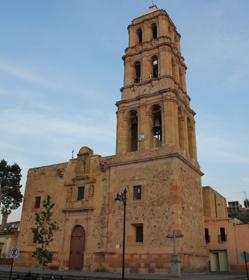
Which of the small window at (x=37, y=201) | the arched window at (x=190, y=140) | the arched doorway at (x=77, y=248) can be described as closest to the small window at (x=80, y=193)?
the arched doorway at (x=77, y=248)

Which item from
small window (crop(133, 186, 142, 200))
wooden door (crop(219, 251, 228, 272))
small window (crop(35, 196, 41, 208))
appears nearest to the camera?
small window (crop(133, 186, 142, 200))

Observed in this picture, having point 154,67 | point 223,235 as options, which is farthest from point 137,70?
point 223,235

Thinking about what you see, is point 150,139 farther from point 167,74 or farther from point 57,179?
point 57,179

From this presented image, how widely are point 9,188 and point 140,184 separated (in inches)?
798

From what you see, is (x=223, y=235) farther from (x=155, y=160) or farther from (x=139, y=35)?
(x=139, y=35)

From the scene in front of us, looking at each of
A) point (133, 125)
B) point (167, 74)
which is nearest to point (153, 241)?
point (133, 125)

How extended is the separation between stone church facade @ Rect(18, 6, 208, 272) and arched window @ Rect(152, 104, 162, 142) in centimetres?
9

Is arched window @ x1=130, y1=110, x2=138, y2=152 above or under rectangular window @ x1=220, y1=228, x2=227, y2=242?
above

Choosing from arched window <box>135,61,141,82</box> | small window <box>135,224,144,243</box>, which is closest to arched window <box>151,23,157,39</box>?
arched window <box>135,61,141,82</box>

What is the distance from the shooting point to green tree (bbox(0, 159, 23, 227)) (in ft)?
130

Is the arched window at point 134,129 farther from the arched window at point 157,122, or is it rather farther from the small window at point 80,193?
the small window at point 80,193

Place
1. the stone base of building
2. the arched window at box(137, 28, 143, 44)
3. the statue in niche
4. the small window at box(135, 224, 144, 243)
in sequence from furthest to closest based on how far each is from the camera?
the arched window at box(137, 28, 143, 44) < the statue in niche < the small window at box(135, 224, 144, 243) < the stone base of building

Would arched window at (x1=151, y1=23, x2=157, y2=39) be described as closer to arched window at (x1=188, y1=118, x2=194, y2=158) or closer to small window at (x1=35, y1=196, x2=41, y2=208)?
arched window at (x1=188, y1=118, x2=194, y2=158)

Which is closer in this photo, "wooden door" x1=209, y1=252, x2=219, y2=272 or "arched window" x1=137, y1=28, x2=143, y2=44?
"wooden door" x1=209, y1=252, x2=219, y2=272
